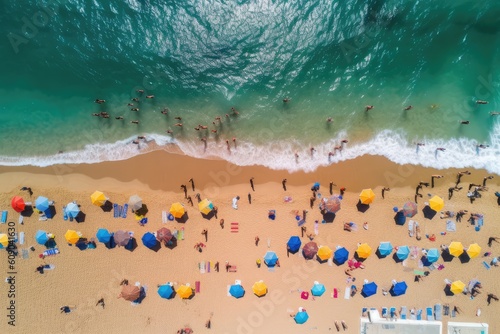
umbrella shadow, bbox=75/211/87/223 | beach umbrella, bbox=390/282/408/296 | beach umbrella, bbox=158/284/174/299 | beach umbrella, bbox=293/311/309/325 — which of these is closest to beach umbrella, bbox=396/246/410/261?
beach umbrella, bbox=390/282/408/296

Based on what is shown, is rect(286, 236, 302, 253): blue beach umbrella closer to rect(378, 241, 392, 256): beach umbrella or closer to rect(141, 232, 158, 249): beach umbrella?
rect(378, 241, 392, 256): beach umbrella

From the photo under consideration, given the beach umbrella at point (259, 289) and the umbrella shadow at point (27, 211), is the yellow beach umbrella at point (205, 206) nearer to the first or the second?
the beach umbrella at point (259, 289)

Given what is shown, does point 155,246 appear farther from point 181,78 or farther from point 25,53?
point 25,53

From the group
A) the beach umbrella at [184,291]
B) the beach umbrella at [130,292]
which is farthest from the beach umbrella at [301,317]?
the beach umbrella at [130,292]

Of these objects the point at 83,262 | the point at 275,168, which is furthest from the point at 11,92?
the point at 275,168

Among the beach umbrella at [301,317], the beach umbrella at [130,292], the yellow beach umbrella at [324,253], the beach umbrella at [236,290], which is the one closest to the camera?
the yellow beach umbrella at [324,253]

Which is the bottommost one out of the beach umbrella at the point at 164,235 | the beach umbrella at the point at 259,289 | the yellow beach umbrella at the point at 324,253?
the beach umbrella at the point at 259,289
